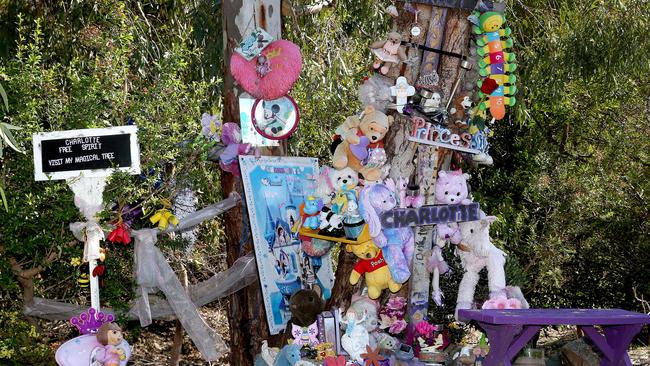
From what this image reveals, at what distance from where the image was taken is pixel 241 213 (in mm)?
7102

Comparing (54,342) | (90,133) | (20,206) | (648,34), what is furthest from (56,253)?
(648,34)

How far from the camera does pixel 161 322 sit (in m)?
10.5

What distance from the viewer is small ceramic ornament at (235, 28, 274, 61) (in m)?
6.57

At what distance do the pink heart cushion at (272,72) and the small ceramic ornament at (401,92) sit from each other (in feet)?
2.69

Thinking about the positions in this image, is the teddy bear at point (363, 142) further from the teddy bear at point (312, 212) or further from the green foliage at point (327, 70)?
the green foliage at point (327, 70)

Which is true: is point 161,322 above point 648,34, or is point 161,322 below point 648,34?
below

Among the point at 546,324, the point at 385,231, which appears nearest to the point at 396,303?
the point at 385,231

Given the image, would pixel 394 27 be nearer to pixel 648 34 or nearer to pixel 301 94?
pixel 301 94

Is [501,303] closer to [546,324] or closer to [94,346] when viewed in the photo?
[546,324]

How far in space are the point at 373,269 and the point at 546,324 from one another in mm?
1232

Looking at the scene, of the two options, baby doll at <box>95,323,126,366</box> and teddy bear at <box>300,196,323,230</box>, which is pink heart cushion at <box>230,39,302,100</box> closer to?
teddy bear at <box>300,196,323,230</box>

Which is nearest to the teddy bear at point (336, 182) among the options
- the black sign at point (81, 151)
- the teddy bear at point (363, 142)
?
the teddy bear at point (363, 142)

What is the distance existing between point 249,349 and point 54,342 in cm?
252

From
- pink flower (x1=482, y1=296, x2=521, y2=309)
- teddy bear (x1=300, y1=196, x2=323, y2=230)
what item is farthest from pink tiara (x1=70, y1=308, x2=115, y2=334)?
pink flower (x1=482, y1=296, x2=521, y2=309)
